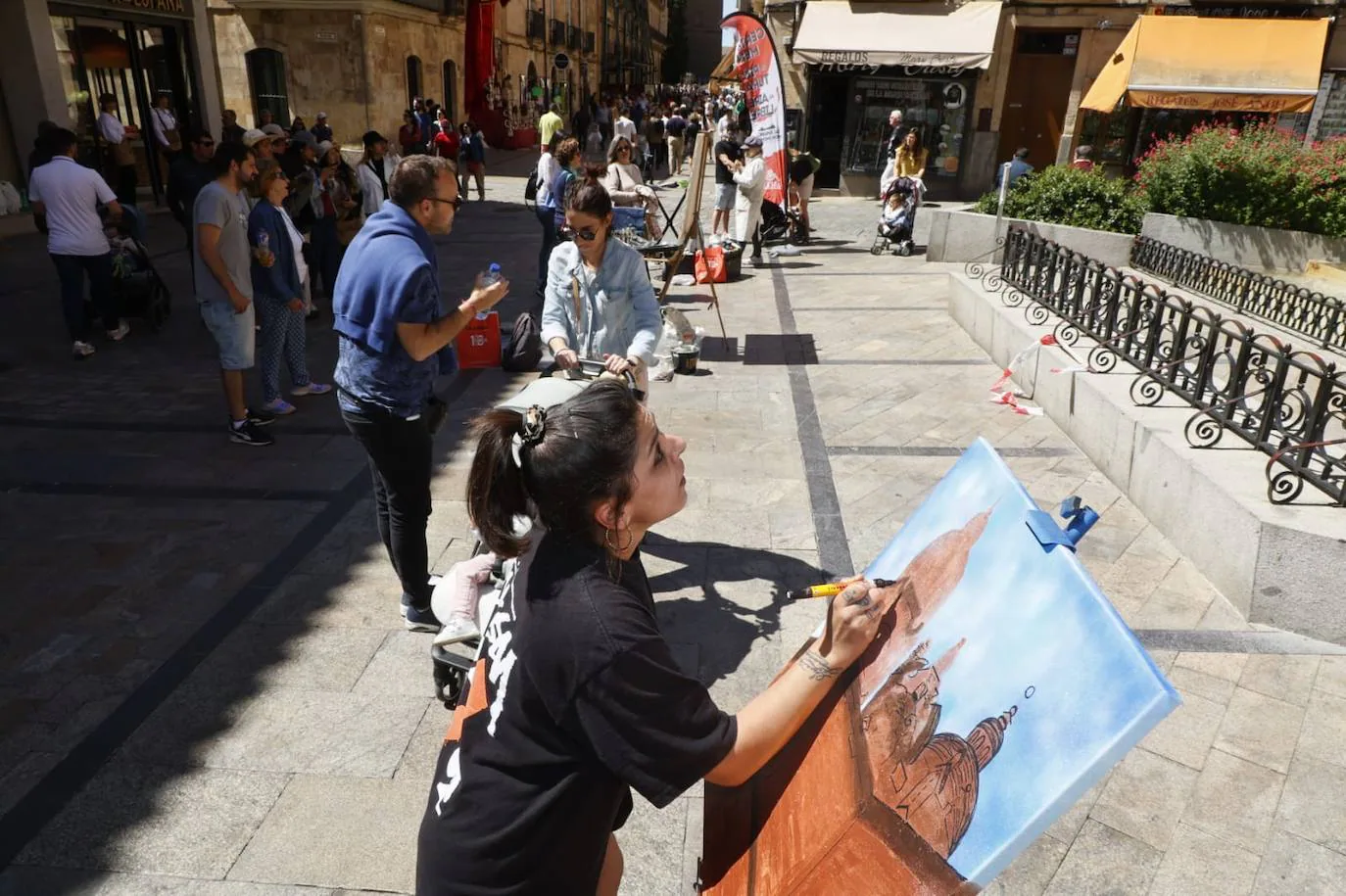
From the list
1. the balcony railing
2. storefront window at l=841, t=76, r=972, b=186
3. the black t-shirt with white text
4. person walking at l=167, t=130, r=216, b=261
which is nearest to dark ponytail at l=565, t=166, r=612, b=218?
the black t-shirt with white text

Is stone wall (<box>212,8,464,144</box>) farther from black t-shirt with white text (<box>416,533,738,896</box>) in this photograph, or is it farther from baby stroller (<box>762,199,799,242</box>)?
black t-shirt with white text (<box>416,533,738,896</box>)

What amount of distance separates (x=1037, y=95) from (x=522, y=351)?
14.8 metres

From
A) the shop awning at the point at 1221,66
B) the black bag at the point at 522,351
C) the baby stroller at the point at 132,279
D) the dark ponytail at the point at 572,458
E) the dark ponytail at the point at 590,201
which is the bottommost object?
the black bag at the point at 522,351

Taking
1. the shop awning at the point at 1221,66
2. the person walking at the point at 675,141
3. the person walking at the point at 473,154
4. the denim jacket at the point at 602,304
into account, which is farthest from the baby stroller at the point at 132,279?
the person walking at the point at 675,141

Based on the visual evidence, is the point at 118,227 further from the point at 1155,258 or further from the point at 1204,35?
the point at 1204,35

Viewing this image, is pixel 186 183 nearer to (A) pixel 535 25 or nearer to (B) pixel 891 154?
(B) pixel 891 154

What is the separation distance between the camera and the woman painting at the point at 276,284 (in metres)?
5.75

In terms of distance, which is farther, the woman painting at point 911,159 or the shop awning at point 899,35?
the shop awning at point 899,35

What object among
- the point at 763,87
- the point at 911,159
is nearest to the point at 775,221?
the point at 911,159

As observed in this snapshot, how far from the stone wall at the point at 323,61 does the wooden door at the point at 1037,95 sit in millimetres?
14140

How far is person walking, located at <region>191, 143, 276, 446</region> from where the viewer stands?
532cm

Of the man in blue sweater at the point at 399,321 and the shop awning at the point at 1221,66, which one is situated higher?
the shop awning at the point at 1221,66

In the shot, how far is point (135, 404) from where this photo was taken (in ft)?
21.4

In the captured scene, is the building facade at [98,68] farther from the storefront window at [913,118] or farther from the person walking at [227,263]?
the storefront window at [913,118]
